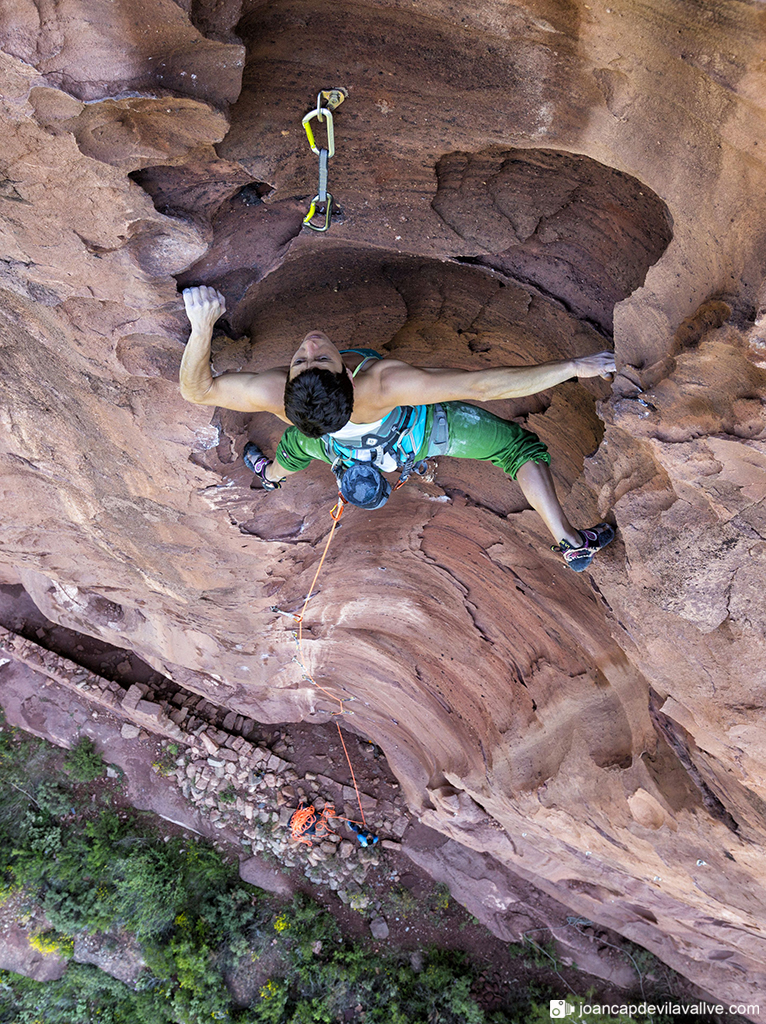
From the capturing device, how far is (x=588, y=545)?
97.3 inches

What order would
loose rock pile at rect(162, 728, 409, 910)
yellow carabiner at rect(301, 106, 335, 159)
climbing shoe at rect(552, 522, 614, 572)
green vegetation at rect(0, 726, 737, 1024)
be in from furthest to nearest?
loose rock pile at rect(162, 728, 409, 910)
green vegetation at rect(0, 726, 737, 1024)
climbing shoe at rect(552, 522, 614, 572)
yellow carabiner at rect(301, 106, 335, 159)

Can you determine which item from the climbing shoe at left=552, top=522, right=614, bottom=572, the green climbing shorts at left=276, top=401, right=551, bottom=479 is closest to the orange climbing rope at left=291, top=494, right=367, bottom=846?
the green climbing shorts at left=276, top=401, right=551, bottom=479

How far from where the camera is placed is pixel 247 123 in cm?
200

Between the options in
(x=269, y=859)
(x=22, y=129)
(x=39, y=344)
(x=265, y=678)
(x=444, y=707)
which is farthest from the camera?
(x=269, y=859)

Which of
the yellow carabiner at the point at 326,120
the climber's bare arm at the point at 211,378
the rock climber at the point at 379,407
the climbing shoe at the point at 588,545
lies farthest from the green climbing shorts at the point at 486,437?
the yellow carabiner at the point at 326,120

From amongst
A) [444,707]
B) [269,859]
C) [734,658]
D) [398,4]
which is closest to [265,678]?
[444,707]

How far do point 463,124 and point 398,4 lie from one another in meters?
0.39

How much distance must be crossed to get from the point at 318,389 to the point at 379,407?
1.30ft

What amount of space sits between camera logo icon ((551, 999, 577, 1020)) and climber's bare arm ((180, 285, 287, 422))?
6.41m

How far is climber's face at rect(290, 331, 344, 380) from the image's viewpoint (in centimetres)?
216

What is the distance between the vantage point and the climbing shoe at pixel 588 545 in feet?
8.11

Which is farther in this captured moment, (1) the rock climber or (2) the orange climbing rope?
(2) the orange climbing rope

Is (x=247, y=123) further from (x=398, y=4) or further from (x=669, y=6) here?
(x=669, y=6)

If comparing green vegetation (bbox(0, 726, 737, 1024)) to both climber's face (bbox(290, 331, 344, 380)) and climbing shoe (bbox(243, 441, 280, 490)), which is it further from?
climber's face (bbox(290, 331, 344, 380))
